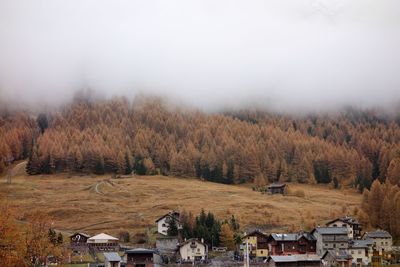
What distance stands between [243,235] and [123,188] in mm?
64771

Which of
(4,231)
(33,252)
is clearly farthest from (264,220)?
(4,231)

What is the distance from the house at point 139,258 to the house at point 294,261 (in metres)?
18.8

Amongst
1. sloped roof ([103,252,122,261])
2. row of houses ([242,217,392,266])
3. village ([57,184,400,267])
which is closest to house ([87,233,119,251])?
village ([57,184,400,267])

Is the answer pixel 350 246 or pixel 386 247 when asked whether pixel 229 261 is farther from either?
pixel 386 247

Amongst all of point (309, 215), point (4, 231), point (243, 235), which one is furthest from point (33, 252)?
point (309, 215)

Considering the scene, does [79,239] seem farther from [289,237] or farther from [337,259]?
[337,259]

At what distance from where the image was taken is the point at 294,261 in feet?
340

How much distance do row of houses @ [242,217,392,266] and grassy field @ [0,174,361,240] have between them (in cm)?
1895

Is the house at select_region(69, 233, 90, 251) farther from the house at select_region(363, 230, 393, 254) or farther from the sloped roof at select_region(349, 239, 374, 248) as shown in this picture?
the house at select_region(363, 230, 393, 254)

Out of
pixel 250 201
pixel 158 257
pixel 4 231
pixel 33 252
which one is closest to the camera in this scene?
pixel 4 231

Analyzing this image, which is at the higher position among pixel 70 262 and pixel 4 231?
pixel 4 231

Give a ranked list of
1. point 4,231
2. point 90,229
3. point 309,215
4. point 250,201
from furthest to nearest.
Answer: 1. point 250,201
2. point 309,215
3. point 90,229
4. point 4,231

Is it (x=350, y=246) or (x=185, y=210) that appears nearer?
(x=350, y=246)

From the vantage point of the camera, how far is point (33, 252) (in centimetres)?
8262
